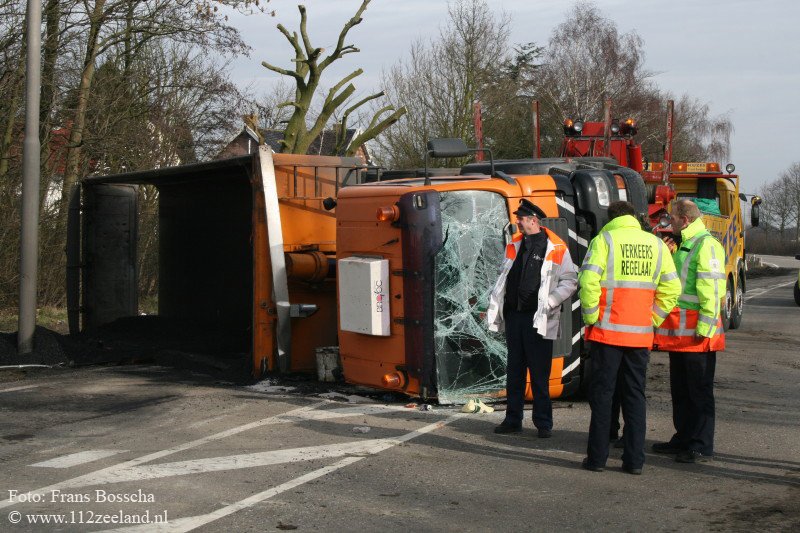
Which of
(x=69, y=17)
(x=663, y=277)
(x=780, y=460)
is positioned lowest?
(x=780, y=460)

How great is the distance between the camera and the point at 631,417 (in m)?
6.91

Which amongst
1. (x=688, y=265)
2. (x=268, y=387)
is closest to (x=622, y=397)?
(x=688, y=265)

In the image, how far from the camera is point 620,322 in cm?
691

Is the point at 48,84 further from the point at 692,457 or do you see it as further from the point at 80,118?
the point at 692,457

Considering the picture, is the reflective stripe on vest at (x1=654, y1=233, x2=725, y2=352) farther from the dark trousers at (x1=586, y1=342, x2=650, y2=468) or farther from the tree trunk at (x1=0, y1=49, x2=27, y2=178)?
the tree trunk at (x1=0, y1=49, x2=27, y2=178)

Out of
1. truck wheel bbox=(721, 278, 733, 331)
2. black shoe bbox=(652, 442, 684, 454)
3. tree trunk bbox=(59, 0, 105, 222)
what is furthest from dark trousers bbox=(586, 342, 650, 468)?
tree trunk bbox=(59, 0, 105, 222)

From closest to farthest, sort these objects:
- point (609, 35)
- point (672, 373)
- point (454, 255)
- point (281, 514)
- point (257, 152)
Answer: point (281, 514) → point (672, 373) → point (454, 255) → point (257, 152) → point (609, 35)

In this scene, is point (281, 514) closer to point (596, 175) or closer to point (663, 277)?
point (663, 277)

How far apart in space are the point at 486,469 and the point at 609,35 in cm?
4679

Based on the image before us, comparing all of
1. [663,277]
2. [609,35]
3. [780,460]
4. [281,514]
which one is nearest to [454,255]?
[663,277]

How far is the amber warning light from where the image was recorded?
8961 mm

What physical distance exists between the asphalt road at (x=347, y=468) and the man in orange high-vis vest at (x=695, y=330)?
0.25m

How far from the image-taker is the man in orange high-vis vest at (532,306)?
7.84 m

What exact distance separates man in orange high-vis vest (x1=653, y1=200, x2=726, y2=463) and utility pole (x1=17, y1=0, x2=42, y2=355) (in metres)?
7.90
